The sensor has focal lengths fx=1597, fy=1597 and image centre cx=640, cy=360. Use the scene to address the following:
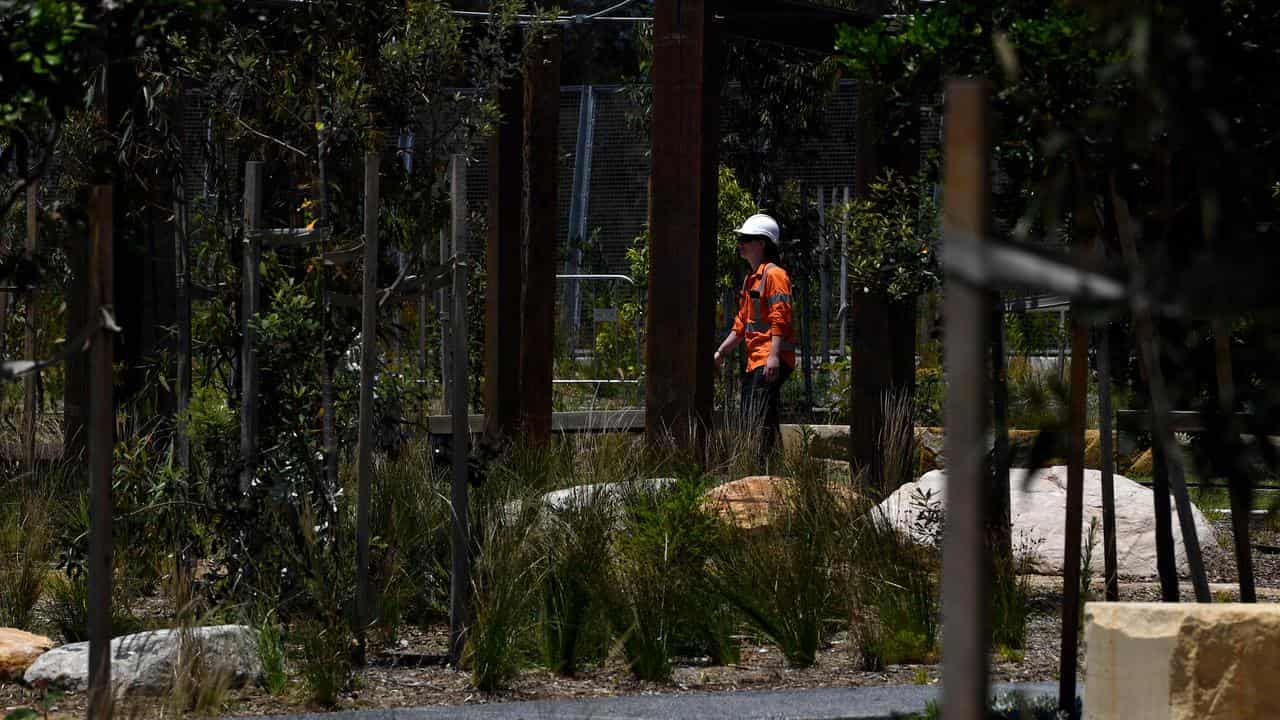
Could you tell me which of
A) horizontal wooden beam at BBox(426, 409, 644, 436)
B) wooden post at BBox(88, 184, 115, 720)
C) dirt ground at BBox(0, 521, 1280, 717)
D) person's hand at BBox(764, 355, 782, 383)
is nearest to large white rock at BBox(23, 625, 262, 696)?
dirt ground at BBox(0, 521, 1280, 717)

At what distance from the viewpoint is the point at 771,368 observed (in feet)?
30.4

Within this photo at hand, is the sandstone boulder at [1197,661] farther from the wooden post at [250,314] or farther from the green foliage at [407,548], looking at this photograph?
the wooden post at [250,314]

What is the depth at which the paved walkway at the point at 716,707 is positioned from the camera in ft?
14.4

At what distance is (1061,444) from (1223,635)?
61cm

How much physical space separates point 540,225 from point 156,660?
17.1 feet

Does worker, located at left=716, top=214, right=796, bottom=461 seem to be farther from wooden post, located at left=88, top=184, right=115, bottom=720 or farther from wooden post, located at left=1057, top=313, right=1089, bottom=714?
wooden post, located at left=88, top=184, right=115, bottom=720

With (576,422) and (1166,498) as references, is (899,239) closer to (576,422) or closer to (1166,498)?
(1166,498)

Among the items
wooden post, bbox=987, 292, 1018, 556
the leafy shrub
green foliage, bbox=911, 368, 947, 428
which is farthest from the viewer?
green foliage, bbox=911, 368, 947, 428

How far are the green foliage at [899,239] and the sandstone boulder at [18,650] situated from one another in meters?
4.08

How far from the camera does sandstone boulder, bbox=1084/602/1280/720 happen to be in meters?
3.67

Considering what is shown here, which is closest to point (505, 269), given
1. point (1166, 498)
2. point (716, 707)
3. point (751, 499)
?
point (751, 499)

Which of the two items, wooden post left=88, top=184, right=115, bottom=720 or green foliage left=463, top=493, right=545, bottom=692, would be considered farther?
green foliage left=463, top=493, right=545, bottom=692

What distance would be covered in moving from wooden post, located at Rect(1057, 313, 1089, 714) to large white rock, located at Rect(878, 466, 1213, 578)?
8.65 feet

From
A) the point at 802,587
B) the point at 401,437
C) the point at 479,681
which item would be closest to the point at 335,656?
the point at 479,681
